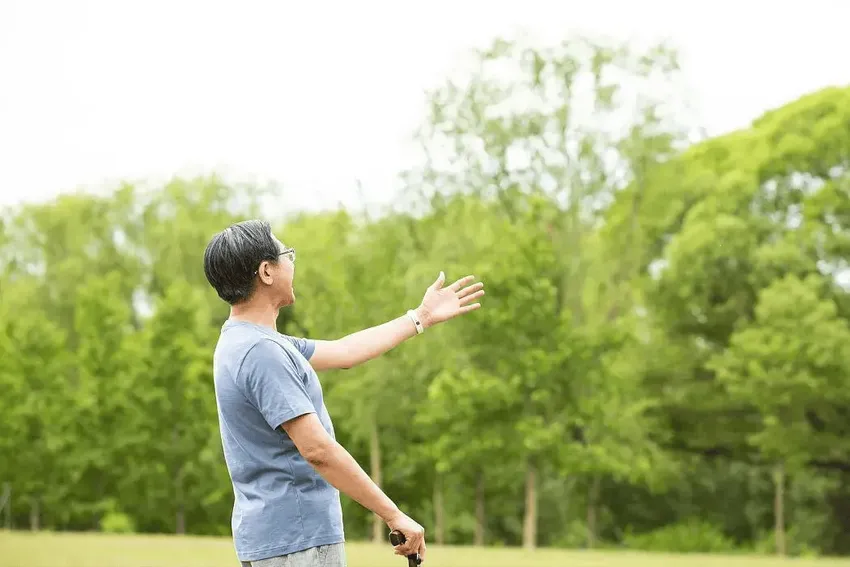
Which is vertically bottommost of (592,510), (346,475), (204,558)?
(592,510)

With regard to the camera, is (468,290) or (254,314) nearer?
(254,314)

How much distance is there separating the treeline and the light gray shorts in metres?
26.1

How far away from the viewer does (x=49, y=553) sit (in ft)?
68.8

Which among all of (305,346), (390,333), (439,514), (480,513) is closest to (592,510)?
(480,513)

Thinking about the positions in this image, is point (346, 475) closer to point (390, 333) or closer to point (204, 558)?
point (390, 333)

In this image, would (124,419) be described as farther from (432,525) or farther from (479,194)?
(479,194)

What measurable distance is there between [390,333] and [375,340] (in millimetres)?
89

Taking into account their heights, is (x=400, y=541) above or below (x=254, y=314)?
below

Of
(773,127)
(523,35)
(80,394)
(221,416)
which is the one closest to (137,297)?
(80,394)

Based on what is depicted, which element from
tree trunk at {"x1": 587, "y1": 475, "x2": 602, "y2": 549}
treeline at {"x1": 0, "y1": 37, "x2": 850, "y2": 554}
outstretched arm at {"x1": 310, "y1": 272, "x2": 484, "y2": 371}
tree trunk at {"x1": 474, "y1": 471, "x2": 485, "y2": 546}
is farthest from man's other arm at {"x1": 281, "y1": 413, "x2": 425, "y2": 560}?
tree trunk at {"x1": 587, "y1": 475, "x2": 602, "y2": 549}

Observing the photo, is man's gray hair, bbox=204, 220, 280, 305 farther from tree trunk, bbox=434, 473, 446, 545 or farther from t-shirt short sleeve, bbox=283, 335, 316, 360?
tree trunk, bbox=434, 473, 446, 545

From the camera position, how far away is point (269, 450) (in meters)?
3.63

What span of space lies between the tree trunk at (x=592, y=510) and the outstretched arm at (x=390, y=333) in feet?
108

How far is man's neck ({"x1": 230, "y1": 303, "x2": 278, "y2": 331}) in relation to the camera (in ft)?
12.3
